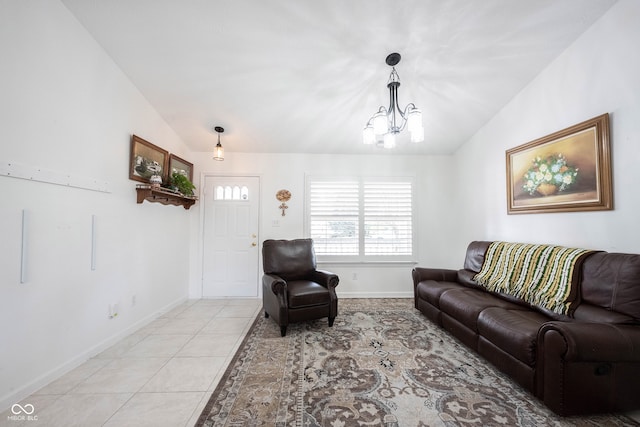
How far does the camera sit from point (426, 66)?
237cm

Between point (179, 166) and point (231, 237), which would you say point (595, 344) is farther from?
point (179, 166)

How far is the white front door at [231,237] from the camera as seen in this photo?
152 inches

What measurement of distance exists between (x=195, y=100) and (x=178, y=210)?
1.62 meters

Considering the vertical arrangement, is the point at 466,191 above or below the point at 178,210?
above

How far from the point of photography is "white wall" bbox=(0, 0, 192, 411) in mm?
1574

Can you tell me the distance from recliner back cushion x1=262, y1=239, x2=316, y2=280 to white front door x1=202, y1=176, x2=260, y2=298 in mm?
842

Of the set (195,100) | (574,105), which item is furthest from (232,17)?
(574,105)

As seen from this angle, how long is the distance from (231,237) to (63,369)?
227cm

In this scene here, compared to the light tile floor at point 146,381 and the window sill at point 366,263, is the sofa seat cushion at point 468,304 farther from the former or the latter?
the light tile floor at point 146,381

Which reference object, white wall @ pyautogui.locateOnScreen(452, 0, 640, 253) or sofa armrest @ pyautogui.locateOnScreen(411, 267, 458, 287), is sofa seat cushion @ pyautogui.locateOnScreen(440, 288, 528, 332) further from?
white wall @ pyautogui.locateOnScreen(452, 0, 640, 253)

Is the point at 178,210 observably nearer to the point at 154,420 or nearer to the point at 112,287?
the point at 112,287

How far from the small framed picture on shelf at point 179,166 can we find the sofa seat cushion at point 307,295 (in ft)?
7.62

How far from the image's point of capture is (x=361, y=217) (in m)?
4.00

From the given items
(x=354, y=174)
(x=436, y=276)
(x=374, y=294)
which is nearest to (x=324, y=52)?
(x=354, y=174)
